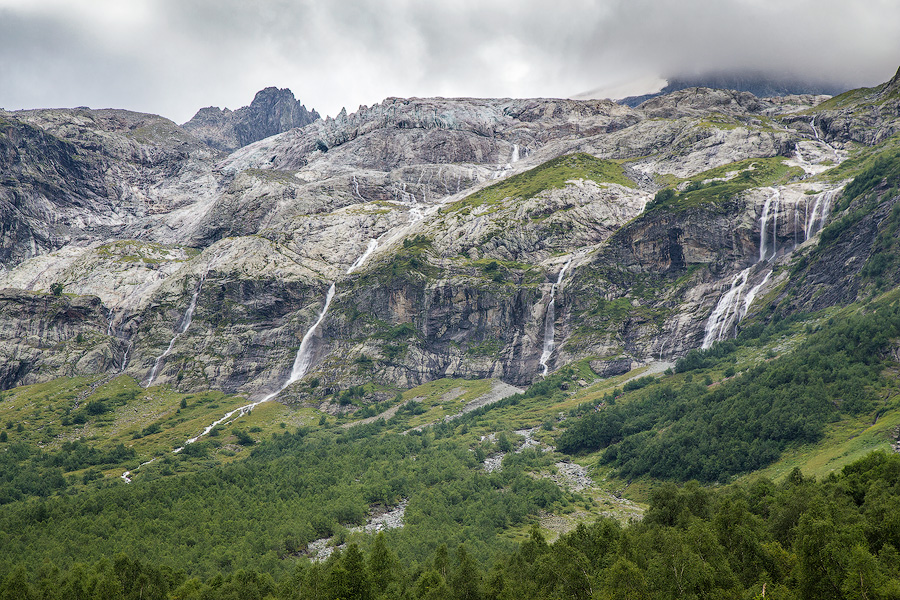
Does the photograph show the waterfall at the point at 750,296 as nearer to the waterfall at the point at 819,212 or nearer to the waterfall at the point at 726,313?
the waterfall at the point at 726,313

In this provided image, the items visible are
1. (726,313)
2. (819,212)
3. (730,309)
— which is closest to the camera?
(730,309)

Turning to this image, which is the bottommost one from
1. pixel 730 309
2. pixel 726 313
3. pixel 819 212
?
pixel 726 313

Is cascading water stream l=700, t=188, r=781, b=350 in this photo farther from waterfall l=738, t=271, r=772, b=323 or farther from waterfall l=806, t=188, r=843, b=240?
waterfall l=806, t=188, r=843, b=240

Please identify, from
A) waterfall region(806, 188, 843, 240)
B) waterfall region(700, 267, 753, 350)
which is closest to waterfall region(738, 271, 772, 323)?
waterfall region(700, 267, 753, 350)

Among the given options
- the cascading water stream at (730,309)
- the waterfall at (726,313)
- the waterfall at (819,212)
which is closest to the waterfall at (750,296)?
the cascading water stream at (730,309)

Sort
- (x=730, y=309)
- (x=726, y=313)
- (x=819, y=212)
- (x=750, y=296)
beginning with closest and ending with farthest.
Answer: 1. (x=750, y=296)
2. (x=730, y=309)
3. (x=726, y=313)
4. (x=819, y=212)

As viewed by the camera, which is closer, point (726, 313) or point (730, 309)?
point (730, 309)

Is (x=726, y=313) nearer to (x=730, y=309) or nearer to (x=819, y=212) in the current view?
(x=730, y=309)

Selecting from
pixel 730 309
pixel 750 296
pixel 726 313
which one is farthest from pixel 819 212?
pixel 726 313

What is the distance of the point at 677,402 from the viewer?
13825 centimetres

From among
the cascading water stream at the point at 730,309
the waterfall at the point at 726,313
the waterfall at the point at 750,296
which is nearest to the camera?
the waterfall at the point at 750,296

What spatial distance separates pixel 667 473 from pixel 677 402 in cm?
2581

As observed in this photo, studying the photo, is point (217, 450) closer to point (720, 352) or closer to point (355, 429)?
point (355, 429)

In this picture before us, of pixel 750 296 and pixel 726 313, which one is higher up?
pixel 750 296
